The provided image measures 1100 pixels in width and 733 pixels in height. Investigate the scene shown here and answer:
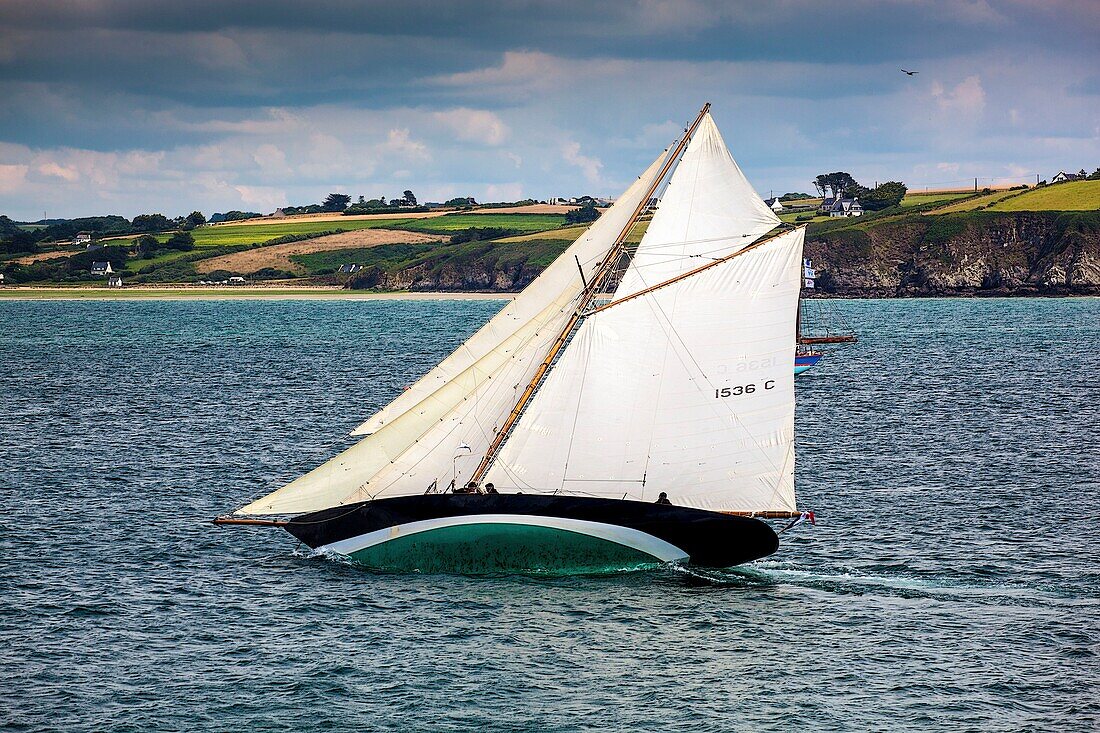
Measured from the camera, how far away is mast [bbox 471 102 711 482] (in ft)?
154

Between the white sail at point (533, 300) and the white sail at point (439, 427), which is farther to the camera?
the white sail at point (533, 300)

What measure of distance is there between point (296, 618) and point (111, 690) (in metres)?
7.28

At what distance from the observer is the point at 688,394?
152ft

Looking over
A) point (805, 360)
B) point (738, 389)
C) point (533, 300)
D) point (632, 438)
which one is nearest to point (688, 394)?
point (738, 389)

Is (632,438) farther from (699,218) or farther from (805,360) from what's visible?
(805,360)

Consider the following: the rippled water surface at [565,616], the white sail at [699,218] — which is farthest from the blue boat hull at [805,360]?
the white sail at [699,218]

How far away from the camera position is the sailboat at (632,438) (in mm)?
45969

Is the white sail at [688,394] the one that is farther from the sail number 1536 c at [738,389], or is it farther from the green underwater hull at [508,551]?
the green underwater hull at [508,551]

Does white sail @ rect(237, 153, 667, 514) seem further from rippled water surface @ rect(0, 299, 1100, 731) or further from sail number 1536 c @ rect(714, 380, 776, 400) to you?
sail number 1536 c @ rect(714, 380, 776, 400)

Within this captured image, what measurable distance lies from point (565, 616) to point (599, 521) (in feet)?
14.9

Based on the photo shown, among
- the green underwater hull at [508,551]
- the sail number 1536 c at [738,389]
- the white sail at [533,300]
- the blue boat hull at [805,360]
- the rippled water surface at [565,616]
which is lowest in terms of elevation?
the rippled water surface at [565,616]

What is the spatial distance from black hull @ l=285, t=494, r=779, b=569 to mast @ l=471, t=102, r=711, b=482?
1.76 m

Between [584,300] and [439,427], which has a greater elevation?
[584,300]

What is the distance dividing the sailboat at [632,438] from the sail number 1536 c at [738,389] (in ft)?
0.16
